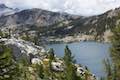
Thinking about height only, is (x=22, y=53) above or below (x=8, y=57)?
below

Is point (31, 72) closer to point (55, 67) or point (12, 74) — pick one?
point (55, 67)

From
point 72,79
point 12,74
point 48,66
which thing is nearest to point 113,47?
point 12,74

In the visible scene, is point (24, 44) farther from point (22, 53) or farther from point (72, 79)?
point (72, 79)

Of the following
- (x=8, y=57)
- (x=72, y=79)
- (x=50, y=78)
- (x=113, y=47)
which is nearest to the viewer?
(x=8, y=57)

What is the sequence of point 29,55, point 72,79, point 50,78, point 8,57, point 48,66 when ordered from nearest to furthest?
point 8,57 < point 72,79 < point 50,78 < point 48,66 < point 29,55

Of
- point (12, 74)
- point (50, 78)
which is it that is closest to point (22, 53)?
point (50, 78)

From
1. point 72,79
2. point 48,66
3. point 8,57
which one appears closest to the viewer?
point 8,57

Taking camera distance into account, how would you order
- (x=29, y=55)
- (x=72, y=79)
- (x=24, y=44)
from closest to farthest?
(x=72, y=79) → (x=29, y=55) → (x=24, y=44)

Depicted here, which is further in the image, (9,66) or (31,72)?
(31,72)

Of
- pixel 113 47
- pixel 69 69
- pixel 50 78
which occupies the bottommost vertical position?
pixel 50 78
